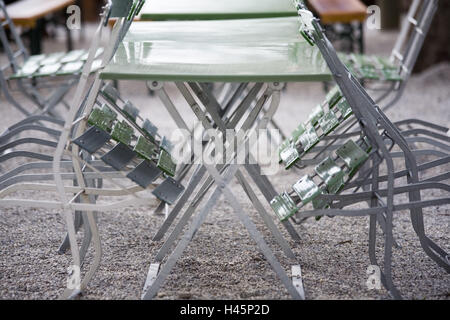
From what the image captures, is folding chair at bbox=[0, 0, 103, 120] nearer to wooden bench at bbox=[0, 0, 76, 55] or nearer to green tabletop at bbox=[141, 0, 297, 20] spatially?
green tabletop at bbox=[141, 0, 297, 20]

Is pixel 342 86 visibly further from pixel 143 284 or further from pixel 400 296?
pixel 143 284

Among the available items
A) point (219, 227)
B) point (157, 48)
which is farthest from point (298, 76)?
point (219, 227)

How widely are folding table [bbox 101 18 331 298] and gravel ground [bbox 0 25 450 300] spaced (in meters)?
0.12

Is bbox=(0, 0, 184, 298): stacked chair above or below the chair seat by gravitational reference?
above

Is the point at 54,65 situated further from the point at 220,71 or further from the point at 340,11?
the point at 340,11

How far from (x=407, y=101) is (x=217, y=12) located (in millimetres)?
3502

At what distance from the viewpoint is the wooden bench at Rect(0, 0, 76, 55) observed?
6.21 m

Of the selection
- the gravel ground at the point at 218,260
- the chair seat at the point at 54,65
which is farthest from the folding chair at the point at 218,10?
the gravel ground at the point at 218,260

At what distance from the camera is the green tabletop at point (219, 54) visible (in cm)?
270

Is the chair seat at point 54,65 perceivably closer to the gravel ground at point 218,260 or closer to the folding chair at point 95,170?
the gravel ground at point 218,260

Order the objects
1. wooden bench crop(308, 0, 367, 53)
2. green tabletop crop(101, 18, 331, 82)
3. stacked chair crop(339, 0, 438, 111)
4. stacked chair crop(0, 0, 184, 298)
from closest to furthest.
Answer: green tabletop crop(101, 18, 331, 82)
stacked chair crop(0, 0, 184, 298)
stacked chair crop(339, 0, 438, 111)
wooden bench crop(308, 0, 367, 53)

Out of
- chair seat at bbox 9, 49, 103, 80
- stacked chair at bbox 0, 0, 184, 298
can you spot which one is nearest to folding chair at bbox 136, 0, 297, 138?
chair seat at bbox 9, 49, 103, 80

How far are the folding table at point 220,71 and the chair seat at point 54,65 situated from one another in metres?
0.95
